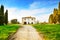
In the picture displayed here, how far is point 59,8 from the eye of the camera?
1844 inches

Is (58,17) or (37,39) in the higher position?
(58,17)

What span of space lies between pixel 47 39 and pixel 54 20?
33.9m

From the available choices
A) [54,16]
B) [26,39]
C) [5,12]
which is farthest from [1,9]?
[26,39]

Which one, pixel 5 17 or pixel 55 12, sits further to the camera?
pixel 55 12

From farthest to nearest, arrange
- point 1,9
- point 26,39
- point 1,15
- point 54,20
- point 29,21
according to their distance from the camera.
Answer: point 29,21
point 54,20
point 1,9
point 1,15
point 26,39

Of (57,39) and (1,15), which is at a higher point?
(1,15)

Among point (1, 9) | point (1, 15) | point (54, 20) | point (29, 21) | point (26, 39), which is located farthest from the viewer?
point (29, 21)

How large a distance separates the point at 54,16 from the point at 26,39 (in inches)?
1319

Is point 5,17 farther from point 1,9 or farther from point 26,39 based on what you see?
point 26,39

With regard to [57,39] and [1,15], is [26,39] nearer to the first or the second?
[57,39]

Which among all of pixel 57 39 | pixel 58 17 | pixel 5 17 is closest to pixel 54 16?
pixel 58 17

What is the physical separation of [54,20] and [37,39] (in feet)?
112

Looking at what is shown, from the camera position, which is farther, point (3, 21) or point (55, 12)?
point (55, 12)

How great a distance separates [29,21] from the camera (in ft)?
194
